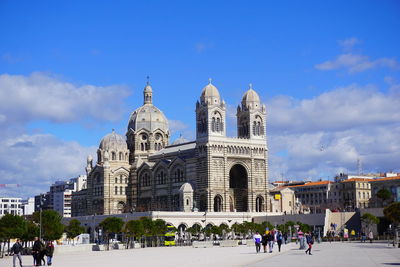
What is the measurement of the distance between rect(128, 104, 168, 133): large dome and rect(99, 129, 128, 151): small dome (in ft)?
11.5

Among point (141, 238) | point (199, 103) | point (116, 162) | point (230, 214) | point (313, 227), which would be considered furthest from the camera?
point (116, 162)

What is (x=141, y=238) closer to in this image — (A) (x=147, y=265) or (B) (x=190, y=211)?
(B) (x=190, y=211)

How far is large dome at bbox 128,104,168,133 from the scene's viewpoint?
142 metres

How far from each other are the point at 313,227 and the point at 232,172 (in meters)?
25.8

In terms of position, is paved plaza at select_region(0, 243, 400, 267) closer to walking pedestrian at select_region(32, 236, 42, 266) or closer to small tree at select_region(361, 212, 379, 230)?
walking pedestrian at select_region(32, 236, 42, 266)

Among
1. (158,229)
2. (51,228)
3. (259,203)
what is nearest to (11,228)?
(51,228)

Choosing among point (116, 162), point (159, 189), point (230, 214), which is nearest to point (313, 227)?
point (230, 214)

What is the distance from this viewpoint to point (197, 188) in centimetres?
11775

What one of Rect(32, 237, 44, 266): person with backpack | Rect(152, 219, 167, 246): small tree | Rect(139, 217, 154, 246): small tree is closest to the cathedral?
Rect(152, 219, 167, 246): small tree

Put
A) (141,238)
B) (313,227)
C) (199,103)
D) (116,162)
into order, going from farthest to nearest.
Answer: (116,162) < (199,103) < (313,227) < (141,238)

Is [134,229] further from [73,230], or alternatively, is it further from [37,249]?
[37,249]

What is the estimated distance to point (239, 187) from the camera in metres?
125

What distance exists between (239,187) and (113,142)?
3091cm

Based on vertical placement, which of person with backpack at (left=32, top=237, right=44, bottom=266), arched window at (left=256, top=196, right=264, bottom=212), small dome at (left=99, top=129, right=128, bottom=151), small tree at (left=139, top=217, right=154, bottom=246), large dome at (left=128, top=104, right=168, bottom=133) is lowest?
person with backpack at (left=32, top=237, right=44, bottom=266)
